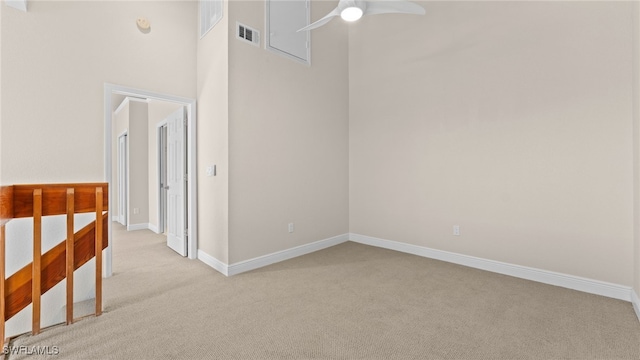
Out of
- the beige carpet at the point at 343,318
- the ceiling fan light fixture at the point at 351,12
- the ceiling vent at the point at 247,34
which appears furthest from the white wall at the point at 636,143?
the ceiling vent at the point at 247,34

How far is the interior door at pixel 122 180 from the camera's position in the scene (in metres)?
6.47

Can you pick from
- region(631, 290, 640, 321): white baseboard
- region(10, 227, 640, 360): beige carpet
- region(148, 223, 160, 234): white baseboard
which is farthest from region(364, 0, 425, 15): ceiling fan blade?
region(148, 223, 160, 234): white baseboard

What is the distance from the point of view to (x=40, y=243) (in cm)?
207

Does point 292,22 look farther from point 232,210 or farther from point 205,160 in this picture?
point 232,210

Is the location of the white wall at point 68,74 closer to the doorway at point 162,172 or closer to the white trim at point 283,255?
the white trim at point 283,255

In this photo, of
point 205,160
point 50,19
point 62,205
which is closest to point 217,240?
point 205,160

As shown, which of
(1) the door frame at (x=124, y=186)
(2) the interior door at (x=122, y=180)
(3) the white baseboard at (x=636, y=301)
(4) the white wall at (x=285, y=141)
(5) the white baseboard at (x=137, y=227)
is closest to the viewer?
(3) the white baseboard at (x=636, y=301)

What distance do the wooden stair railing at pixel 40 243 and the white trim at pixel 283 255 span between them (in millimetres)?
1320

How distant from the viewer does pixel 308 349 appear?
1.93 metres

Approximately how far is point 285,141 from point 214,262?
5.83 ft

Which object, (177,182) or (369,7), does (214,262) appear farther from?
(369,7)

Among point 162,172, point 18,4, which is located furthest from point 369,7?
point 162,172

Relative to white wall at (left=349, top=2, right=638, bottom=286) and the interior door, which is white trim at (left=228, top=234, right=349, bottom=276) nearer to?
white wall at (left=349, top=2, right=638, bottom=286)

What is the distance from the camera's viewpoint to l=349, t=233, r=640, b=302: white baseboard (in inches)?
108
